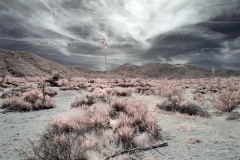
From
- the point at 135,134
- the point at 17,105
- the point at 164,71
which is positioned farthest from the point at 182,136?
the point at 164,71

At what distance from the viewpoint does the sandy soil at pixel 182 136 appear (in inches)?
207

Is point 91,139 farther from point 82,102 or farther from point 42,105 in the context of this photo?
point 42,105

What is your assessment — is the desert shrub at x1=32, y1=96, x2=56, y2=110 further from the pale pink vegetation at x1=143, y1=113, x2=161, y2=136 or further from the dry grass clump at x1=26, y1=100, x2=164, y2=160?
the pale pink vegetation at x1=143, y1=113, x2=161, y2=136

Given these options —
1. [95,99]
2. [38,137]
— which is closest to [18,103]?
[95,99]

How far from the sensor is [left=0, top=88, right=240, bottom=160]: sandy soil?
5.26m

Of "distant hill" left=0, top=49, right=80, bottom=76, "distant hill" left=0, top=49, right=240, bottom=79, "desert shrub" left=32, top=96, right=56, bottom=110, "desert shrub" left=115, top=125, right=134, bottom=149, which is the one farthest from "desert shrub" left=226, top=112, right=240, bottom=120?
"distant hill" left=0, top=49, right=80, bottom=76

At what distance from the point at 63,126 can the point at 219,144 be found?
4.76 metres

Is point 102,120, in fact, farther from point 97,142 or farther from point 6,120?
point 6,120

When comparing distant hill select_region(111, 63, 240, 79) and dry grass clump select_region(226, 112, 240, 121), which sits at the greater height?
distant hill select_region(111, 63, 240, 79)

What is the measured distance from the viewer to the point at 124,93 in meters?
17.1

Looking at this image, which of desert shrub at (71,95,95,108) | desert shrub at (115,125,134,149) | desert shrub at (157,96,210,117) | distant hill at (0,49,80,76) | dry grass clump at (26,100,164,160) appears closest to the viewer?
dry grass clump at (26,100,164,160)

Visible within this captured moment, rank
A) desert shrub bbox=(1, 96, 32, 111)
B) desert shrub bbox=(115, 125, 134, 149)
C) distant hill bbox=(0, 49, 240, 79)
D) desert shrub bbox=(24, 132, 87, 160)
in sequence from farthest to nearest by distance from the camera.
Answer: distant hill bbox=(0, 49, 240, 79), desert shrub bbox=(1, 96, 32, 111), desert shrub bbox=(115, 125, 134, 149), desert shrub bbox=(24, 132, 87, 160)

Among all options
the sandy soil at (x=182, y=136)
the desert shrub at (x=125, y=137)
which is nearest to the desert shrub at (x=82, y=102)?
the sandy soil at (x=182, y=136)

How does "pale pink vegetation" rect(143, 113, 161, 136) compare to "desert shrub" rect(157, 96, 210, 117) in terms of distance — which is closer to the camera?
"pale pink vegetation" rect(143, 113, 161, 136)
